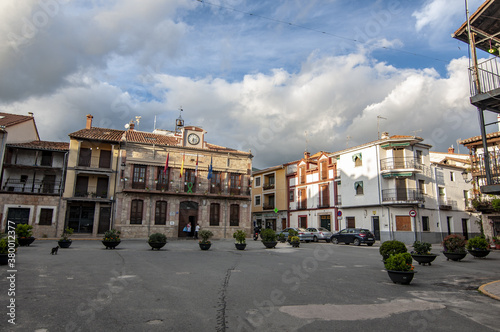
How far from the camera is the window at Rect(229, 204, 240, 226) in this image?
36000mm

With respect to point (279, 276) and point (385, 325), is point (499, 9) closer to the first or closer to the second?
point (385, 325)

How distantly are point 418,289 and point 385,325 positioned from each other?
3.99 meters

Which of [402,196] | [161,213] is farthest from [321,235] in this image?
[161,213]

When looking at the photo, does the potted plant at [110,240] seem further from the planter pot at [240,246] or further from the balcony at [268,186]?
the balcony at [268,186]

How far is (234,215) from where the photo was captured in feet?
119

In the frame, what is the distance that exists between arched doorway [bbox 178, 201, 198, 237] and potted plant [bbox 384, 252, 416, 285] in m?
27.0

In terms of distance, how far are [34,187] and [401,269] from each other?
111ft

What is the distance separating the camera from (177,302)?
6742 mm

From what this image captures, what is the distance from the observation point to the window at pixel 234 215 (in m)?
36.0

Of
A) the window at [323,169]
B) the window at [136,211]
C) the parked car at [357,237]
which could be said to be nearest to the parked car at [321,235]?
the parked car at [357,237]

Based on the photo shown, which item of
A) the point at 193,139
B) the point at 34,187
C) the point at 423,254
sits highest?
the point at 193,139

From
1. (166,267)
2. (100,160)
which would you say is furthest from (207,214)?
(166,267)

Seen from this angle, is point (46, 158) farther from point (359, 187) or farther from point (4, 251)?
point (359, 187)

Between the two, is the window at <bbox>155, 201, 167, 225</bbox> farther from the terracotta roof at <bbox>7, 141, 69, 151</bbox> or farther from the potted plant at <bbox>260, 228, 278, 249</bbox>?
the potted plant at <bbox>260, 228, 278, 249</bbox>
